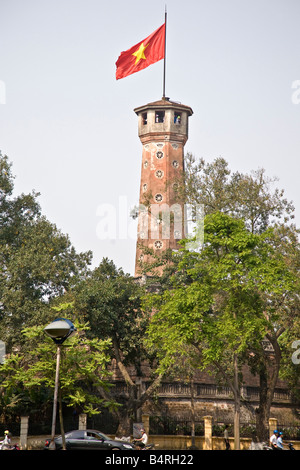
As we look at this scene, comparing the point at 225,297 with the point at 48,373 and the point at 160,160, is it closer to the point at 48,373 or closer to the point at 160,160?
the point at 48,373

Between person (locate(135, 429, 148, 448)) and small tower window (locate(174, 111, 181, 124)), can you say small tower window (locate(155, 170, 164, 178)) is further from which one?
person (locate(135, 429, 148, 448))

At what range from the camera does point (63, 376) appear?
92.9 ft

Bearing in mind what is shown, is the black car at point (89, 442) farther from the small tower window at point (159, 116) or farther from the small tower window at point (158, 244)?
the small tower window at point (159, 116)

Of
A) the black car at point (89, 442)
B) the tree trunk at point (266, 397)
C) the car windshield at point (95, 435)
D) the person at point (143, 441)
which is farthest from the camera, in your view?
the tree trunk at point (266, 397)

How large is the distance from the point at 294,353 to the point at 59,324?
22302 millimetres

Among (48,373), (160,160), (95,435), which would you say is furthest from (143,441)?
(160,160)

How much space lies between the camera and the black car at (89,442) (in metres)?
26.3

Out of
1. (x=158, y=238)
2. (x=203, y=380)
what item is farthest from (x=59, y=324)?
(x=158, y=238)

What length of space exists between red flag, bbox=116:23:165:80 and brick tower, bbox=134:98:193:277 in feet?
38.4

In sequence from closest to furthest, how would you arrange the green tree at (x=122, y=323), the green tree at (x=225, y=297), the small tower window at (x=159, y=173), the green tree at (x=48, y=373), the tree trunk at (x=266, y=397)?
the green tree at (x=48, y=373) → the green tree at (x=225, y=297) → the tree trunk at (x=266, y=397) → the green tree at (x=122, y=323) → the small tower window at (x=159, y=173)

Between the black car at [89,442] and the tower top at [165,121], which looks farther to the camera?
the tower top at [165,121]

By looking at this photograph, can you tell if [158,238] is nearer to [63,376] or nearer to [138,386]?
[138,386]

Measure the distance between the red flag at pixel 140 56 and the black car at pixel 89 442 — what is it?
24315mm

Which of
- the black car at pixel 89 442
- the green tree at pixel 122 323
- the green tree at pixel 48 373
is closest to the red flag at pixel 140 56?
the green tree at pixel 122 323
